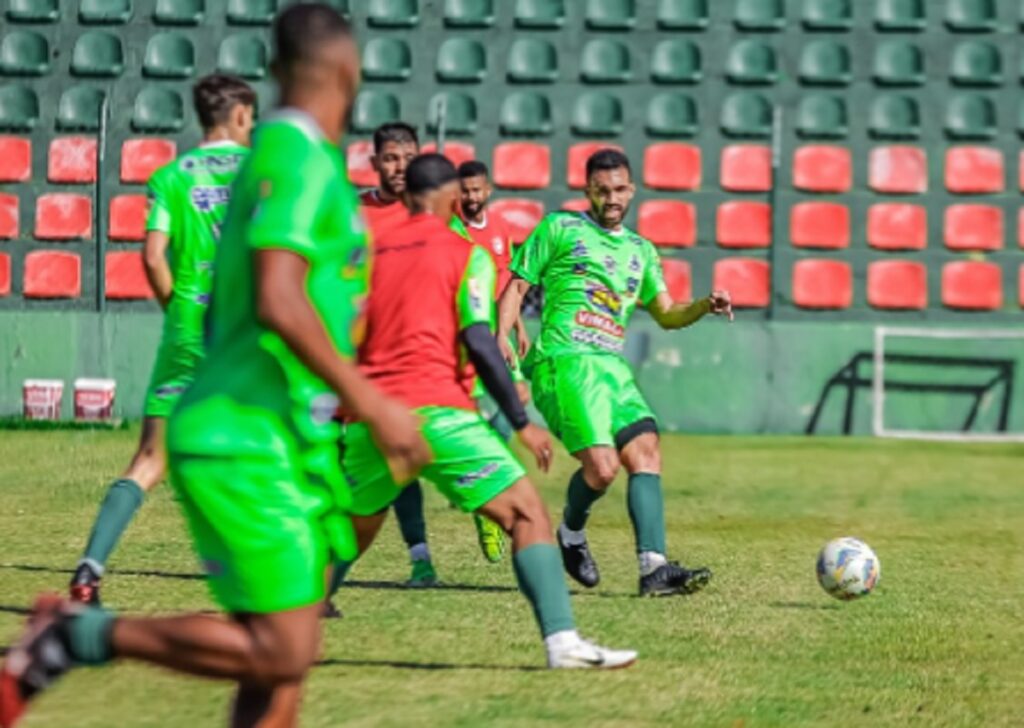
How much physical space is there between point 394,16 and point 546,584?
A: 14.4 metres

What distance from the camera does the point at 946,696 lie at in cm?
720

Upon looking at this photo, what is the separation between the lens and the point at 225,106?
8562 mm

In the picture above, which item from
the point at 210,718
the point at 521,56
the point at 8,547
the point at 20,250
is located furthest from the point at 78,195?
the point at 210,718

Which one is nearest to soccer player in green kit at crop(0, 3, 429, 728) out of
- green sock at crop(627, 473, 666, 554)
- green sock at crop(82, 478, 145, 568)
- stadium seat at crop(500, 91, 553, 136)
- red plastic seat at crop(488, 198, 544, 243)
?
green sock at crop(82, 478, 145, 568)

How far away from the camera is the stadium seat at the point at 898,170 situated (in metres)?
21.1

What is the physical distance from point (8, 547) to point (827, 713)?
Result: 17.8 ft

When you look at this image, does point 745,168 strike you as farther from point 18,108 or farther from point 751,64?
point 18,108

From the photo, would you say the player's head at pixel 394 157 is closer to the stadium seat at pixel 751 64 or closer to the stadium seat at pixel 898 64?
the stadium seat at pixel 751 64

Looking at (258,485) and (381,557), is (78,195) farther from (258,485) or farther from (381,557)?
(258,485)

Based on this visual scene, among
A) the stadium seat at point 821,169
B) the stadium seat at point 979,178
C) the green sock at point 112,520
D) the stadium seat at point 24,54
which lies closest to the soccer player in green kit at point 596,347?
the green sock at point 112,520

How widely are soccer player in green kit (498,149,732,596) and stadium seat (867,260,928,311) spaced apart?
10817 mm

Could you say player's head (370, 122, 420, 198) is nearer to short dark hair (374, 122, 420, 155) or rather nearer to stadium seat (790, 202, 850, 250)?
short dark hair (374, 122, 420, 155)

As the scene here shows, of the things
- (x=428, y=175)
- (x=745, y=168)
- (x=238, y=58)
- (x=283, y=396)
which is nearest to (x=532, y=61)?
(x=745, y=168)

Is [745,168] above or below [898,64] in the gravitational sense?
below
